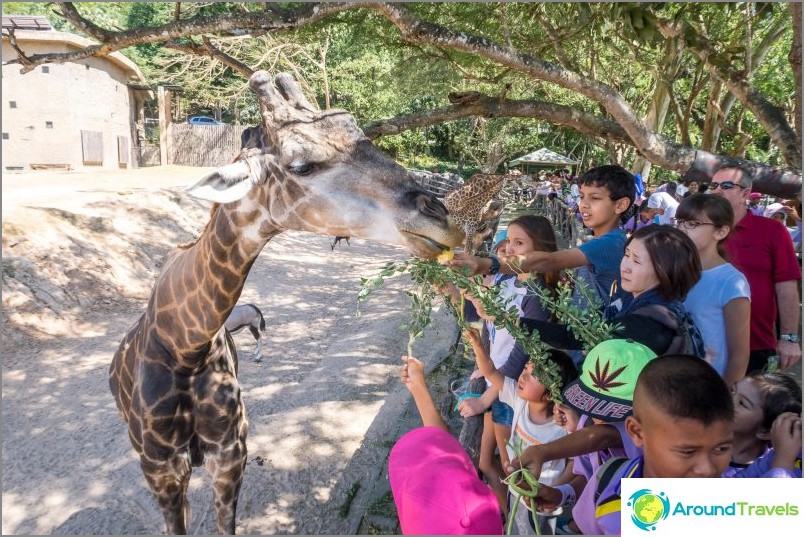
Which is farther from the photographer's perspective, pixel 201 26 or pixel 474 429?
pixel 201 26

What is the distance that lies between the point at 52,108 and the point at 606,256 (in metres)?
25.2

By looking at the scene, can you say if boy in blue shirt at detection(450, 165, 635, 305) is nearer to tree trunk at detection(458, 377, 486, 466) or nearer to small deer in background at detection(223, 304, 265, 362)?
tree trunk at detection(458, 377, 486, 466)

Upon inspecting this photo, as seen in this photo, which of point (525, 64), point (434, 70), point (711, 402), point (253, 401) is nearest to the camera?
point (711, 402)

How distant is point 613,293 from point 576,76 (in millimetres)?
2336

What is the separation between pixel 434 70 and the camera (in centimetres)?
1288

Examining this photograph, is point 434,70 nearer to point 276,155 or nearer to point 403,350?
point 403,350

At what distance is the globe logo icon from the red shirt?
259cm

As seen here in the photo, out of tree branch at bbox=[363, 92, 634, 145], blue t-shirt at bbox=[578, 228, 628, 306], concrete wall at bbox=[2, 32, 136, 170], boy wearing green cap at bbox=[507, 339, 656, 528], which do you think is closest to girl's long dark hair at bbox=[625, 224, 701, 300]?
boy wearing green cap at bbox=[507, 339, 656, 528]

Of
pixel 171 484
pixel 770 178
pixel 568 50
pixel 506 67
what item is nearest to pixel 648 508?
pixel 171 484

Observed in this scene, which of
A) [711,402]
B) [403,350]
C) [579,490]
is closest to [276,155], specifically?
[711,402]

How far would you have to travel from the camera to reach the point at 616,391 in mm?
1844

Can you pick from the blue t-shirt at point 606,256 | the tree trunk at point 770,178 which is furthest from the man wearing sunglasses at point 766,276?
the blue t-shirt at point 606,256

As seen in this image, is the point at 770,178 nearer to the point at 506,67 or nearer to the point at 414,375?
the point at 414,375

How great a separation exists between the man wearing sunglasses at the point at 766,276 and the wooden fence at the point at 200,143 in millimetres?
24934
